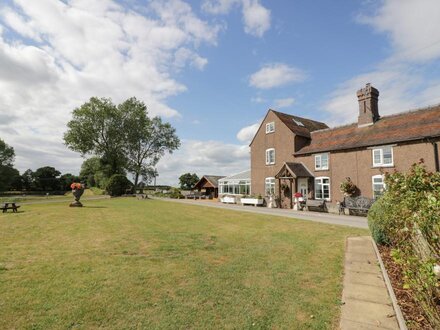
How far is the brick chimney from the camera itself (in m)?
23.9

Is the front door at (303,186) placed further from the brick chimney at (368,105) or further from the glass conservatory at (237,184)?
the glass conservatory at (237,184)

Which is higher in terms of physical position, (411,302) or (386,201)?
(386,201)

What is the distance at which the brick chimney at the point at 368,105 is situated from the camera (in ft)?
78.3

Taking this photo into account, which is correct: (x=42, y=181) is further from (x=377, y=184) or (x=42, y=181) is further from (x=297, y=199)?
(x=377, y=184)

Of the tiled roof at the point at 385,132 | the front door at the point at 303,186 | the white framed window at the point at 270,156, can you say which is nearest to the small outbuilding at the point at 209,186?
the white framed window at the point at 270,156

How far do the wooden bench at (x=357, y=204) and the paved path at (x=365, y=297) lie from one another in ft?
44.1

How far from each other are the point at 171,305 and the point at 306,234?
850cm

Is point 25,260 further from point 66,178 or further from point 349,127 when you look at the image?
point 66,178

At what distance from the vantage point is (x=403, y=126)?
20.8 metres

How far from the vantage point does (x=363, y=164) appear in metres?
21.8

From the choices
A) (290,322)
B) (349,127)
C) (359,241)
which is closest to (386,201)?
(359,241)

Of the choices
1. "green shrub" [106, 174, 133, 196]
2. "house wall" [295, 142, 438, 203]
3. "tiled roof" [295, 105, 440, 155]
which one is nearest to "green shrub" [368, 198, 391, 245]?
"house wall" [295, 142, 438, 203]

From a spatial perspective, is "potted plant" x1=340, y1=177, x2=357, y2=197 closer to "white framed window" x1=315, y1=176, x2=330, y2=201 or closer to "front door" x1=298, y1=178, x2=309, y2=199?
"white framed window" x1=315, y1=176, x2=330, y2=201

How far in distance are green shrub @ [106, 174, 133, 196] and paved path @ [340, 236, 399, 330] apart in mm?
44295
